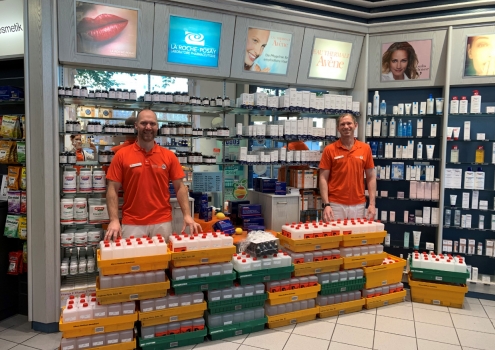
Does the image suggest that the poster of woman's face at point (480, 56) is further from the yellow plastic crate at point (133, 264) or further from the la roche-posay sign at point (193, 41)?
the yellow plastic crate at point (133, 264)

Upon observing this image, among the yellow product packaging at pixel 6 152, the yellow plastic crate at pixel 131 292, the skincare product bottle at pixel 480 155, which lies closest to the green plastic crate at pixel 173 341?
the yellow plastic crate at pixel 131 292

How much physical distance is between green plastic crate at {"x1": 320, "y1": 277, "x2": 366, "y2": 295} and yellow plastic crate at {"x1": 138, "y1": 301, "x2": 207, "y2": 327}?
4.65ft

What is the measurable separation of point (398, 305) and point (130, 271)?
3260mm

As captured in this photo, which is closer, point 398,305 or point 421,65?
point 398,305

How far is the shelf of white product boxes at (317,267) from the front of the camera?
396 cm

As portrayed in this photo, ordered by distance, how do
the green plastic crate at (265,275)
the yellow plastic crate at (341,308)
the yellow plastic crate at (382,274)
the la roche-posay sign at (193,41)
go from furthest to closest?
1. the la roche-posay sign at (193,41)
2. the yellow plastic crate at (382,274)
3. the yellow plastic crate at (341,308)
4. the green plastic crate at (265,275)

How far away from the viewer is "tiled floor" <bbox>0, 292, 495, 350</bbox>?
3512mm

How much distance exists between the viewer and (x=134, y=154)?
3746mm

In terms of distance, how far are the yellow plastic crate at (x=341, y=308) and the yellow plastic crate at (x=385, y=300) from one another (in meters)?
0.11

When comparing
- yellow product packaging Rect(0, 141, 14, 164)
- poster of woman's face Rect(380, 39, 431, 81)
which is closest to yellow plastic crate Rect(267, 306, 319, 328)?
yellow product packaging Rect(0, 141, 14, 164)

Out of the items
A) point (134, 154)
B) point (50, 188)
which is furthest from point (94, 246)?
point (134, 154)

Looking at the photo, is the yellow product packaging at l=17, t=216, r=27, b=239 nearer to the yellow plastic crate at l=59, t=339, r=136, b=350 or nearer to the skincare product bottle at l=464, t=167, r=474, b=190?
the yellow plastic crate at l=59, t=339, r=136, b=350

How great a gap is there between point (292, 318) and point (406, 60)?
163 inches

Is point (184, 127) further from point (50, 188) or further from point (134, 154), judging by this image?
point (50, 188)
